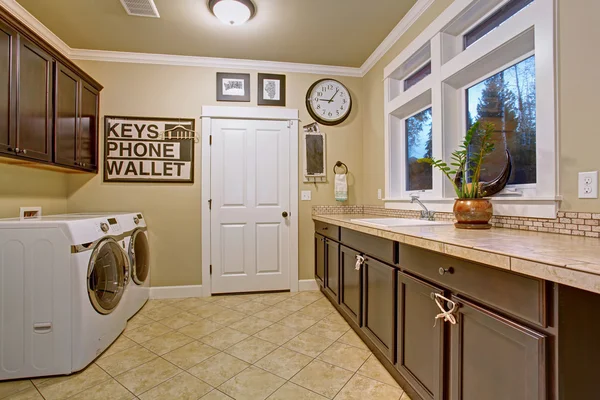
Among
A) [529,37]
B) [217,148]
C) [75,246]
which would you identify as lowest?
[75,246]

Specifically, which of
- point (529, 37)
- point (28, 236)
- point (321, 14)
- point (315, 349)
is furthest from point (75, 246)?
point (529, 37)

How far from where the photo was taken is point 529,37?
4.89 ft

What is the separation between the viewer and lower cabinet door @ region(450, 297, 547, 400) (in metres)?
0.79

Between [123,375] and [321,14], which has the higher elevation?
[321,14]

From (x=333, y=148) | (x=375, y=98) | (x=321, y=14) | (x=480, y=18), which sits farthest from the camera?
(x=333, y=148)

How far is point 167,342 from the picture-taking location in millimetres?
2146

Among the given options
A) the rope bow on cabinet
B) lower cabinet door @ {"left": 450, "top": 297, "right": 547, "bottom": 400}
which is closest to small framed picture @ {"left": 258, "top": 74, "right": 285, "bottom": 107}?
the rope bow on cabinet

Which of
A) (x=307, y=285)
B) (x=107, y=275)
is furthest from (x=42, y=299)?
(x=307, y=285)

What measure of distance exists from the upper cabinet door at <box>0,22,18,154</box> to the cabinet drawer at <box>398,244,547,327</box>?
2.51m

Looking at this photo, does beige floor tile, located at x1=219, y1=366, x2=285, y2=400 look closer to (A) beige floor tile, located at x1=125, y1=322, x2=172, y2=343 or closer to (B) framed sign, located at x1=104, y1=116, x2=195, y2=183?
(A) beige floor tile, located at x1=125, y1=322, x2=172, y2=343

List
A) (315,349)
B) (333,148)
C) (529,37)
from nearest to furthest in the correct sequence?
(529,37) < (315,349) < (333,148)

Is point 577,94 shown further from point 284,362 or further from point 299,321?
point 299,321

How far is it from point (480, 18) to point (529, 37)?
1.64 feet

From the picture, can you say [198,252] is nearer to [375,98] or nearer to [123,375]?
[123,375]
